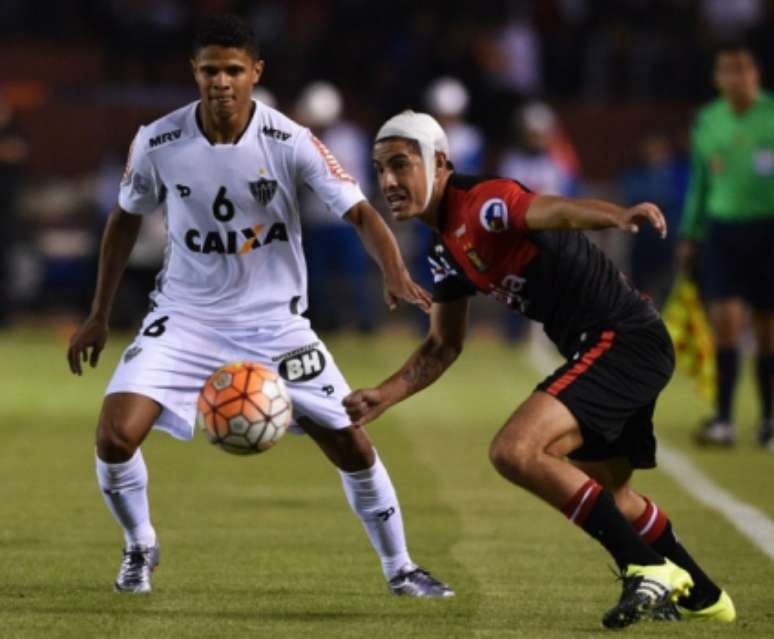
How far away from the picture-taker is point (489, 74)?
24.2 metres

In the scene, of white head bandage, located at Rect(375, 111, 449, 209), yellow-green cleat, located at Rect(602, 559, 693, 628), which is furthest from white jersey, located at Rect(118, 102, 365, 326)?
yellow-green cleat, located at Rect(602, 559, 693, 628)

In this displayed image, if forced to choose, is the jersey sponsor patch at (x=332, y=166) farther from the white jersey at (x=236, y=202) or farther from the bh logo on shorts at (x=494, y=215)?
the bh logo on shorts at (x=494, y=215)

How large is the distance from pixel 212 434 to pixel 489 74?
17048 millimetres

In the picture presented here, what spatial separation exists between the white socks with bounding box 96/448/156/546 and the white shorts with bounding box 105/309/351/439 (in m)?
0.20

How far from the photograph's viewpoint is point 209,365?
26.2ft

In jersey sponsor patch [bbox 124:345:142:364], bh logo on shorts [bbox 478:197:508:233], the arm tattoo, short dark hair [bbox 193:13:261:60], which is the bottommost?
jersey sponsor patch [bbox 124:345:142:364]

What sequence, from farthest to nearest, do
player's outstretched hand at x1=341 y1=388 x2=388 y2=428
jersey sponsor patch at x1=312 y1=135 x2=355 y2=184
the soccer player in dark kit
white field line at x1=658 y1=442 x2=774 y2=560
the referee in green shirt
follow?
1. the referee in green shirt
2. white field line at x1=658 y1=442 x2=774 y2=560
3. jersey sponsor patch at x1=312 y1=135 x2=355 y2=184
4. player's outstretched hand at x1=341 y1=388 x2=388 y2=428
5. the soccer player in dark kit

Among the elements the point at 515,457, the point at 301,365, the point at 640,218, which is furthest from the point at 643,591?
the point at 301,365

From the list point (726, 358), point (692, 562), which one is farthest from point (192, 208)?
point (726, 358)

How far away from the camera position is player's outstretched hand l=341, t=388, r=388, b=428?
293 inches

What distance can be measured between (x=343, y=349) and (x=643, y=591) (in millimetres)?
13440

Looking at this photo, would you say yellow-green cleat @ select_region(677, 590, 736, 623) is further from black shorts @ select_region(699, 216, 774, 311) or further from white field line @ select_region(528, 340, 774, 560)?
black shorts @ select_region(699, 216, 774, 311)

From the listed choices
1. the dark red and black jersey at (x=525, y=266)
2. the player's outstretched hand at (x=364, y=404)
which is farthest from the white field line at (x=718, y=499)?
the player's outstretched hand at (x=364, y=404)

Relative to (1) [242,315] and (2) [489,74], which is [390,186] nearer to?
(1) [242,315]
